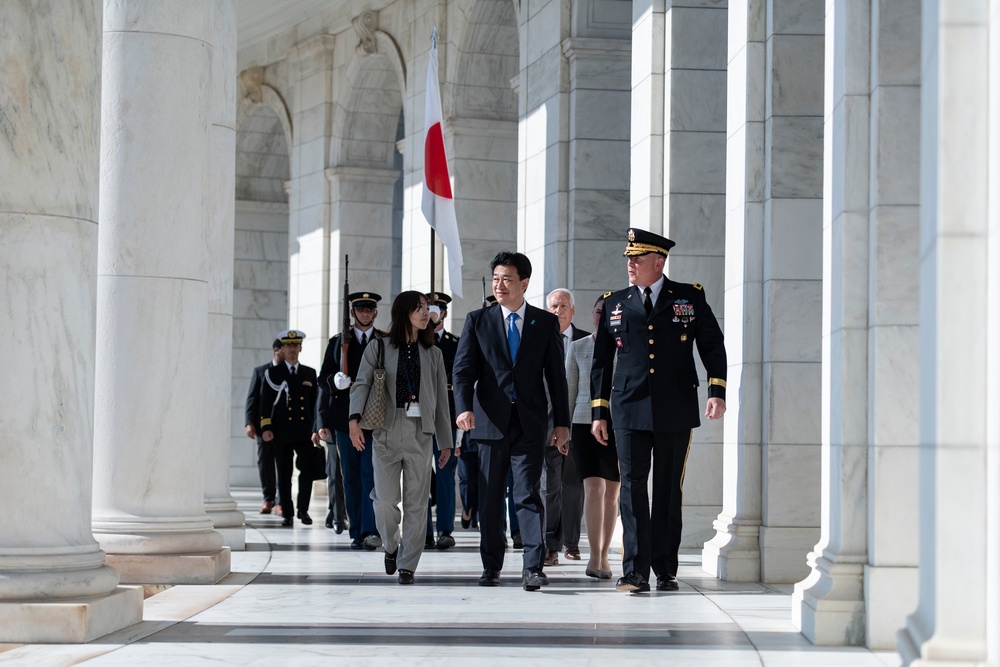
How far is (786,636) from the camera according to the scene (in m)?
7.25

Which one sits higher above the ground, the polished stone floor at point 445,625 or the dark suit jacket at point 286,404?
the dark suit jacket at point 286,404

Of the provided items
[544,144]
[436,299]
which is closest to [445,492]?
[436,299]

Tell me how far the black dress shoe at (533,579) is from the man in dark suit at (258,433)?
781 centimetres

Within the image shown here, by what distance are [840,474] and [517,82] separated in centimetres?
1047

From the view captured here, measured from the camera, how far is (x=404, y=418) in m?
9.98

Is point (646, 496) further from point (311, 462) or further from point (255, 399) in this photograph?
point (255, 399)

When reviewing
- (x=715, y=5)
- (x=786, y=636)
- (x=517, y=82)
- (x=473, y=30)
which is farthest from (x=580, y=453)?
(x=473, y=30)

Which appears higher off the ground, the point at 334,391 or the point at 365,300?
the point at 365,300

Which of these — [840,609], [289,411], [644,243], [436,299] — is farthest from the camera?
[289,411]

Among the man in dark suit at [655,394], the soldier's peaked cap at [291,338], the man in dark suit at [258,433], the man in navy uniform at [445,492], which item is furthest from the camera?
the man in dark suit at [258,433]

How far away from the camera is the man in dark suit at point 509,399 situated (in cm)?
947

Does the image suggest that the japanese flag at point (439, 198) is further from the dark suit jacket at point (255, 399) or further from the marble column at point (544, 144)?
the dark suit jacket at point (255, 399)

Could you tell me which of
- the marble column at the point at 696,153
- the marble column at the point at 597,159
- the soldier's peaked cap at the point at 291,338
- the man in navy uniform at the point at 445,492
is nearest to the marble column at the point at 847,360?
the marble column at the point at 696,153

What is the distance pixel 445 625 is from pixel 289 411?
29.9 feet
